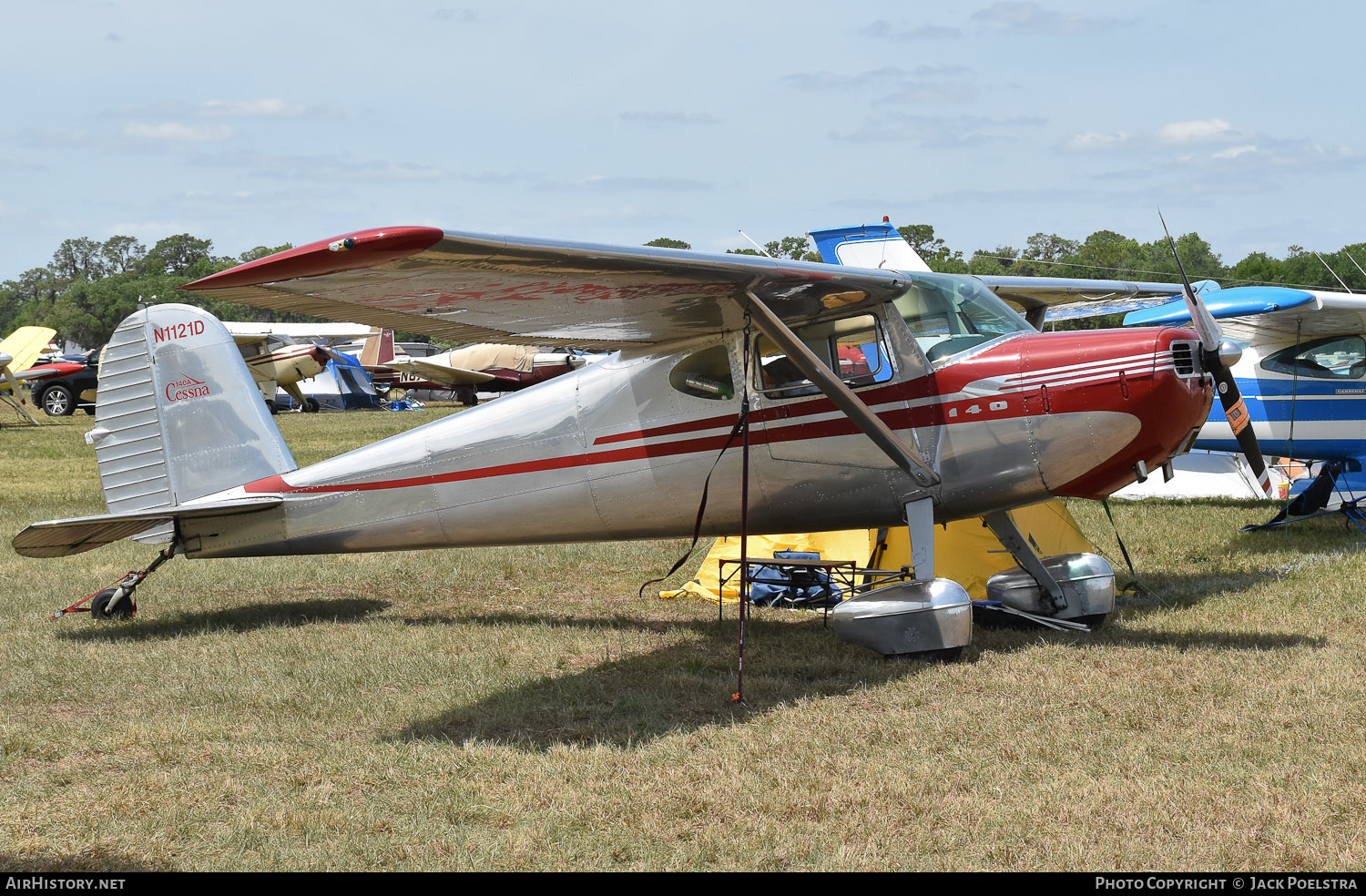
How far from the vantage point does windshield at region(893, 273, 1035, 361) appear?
7.13m

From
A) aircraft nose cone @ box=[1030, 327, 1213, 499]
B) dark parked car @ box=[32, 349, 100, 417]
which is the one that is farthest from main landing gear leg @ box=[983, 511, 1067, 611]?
dark parked car @ box=[32, 349, 100, 417]

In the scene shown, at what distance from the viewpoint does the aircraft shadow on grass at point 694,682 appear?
18.9 ft

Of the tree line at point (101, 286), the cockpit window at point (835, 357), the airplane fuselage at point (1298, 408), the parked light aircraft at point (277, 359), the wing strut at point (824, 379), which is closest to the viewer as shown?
the wing strut at point (824, 379)

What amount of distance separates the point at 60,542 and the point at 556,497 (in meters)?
3.44

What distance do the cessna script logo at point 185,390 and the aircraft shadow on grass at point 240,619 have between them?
169 cm

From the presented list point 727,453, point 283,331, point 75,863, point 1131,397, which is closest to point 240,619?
point 727,453

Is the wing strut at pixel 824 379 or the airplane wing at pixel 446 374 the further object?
the airplane wing at pixel 446 374

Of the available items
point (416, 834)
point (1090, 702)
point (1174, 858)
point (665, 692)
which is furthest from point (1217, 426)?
point (416, 834)

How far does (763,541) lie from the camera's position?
9.86 m

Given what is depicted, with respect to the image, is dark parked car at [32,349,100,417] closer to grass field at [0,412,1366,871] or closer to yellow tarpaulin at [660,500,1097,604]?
grass field at [0,412,1366,871]

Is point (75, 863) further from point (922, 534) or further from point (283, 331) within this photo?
point (283, 331)

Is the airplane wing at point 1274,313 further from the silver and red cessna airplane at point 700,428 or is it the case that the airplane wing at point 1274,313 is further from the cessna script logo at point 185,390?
the cessna script logo at point 185,390

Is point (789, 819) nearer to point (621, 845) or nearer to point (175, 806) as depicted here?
point (621, 845)

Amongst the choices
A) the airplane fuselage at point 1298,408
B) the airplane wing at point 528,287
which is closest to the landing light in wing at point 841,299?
the airplane wing at point 528,287
